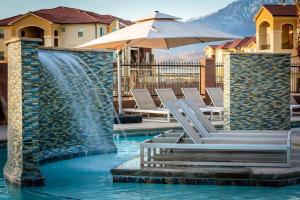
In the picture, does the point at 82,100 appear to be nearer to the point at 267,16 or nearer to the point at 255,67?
the point at 255,67

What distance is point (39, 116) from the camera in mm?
9734

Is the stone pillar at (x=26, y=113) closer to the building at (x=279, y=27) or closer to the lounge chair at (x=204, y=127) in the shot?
the lounge chair at (x=204, y=127)

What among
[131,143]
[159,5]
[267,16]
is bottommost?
[131,143]

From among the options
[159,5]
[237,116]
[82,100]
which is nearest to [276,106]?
[237,116]

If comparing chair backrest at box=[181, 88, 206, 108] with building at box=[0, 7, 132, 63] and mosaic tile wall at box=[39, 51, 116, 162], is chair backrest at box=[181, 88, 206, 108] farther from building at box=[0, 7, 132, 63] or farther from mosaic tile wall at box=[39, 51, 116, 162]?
building at box=[0, 7, 132, 63]

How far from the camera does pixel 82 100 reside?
11.0m

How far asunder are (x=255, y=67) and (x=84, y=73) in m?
3.82

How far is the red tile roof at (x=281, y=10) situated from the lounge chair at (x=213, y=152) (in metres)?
43.9

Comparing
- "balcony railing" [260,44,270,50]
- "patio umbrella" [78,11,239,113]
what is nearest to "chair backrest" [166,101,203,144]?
"patio umbrella" [78,11,239,113]

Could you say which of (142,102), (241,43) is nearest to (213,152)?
(142,102)

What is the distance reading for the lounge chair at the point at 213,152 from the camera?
26.3 ft

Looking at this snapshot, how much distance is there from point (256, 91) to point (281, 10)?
4106 centimetres

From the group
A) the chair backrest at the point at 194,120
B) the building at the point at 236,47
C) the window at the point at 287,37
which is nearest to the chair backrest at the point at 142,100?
the chair backrest at the point at 194,120

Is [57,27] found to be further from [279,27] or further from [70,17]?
[279,27]
